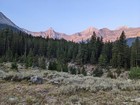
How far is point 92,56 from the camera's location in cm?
10244

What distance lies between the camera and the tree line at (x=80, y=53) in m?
81.7

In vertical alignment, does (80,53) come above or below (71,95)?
above

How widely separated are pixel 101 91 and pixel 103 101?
2.54 meters

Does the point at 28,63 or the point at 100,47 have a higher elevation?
the point at 100,47

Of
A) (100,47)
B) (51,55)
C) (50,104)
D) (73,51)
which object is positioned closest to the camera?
(50,104)

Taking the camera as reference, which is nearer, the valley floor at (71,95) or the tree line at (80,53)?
the valley floor at (71,95)

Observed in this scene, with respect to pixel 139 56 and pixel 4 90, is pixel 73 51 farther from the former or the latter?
pixel 4 90

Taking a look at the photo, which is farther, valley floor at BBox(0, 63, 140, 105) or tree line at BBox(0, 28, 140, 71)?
tree line at BBox(0, 28, 140, 71)

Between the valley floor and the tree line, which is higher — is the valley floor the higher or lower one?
the lower one

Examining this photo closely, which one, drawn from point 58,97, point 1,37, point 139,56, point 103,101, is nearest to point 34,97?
point 58,97

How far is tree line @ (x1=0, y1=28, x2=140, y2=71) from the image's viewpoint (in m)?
81.7

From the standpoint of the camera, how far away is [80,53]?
108 m

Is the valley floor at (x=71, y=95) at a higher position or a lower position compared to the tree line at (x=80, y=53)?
lower

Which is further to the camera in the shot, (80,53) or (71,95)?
(80,53)
